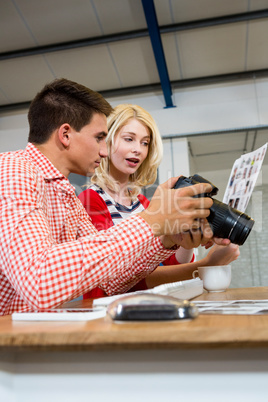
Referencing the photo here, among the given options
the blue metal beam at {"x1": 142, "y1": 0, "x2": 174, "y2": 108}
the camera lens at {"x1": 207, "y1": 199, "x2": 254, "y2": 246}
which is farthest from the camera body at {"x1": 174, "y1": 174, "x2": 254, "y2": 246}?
the blue metal beam at {"x1": 142, "y1": 0, "x2": 174, "y2": 108}

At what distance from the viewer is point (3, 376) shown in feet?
1.38

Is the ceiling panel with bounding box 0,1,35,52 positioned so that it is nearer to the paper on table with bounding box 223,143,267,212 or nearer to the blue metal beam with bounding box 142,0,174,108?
the blue metal beam with bounding box 142,0,174,108

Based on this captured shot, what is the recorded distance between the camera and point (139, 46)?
130 inches

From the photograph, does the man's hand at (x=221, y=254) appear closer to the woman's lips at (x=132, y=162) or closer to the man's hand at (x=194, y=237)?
the man's hand at (x=194, y=237)

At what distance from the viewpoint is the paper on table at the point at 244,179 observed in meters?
Result: 1.17

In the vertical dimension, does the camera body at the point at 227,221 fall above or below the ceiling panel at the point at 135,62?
below

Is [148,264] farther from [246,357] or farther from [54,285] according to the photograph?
[246,357]

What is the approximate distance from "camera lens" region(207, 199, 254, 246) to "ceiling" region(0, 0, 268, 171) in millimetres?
2366

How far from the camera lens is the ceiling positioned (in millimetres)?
3012

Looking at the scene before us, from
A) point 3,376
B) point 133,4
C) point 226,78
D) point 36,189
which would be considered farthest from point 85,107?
point 226,78

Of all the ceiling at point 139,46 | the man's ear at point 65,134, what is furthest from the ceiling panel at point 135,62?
the man's ear at point 65,134

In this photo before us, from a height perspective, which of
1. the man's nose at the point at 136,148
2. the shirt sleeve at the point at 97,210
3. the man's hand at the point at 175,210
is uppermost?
the man's nose at the point at 136,148

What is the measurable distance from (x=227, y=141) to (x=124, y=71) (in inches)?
42.0

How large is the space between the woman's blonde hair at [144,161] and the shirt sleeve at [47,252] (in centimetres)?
91
